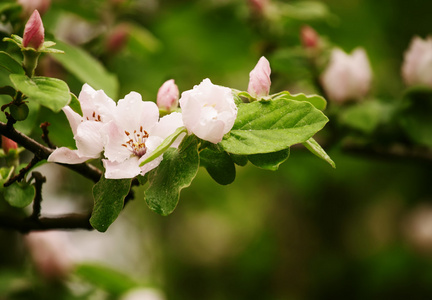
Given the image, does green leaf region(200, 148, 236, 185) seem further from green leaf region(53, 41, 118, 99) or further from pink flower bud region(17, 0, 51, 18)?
pink flower bud region(17, 0, 51, 18)

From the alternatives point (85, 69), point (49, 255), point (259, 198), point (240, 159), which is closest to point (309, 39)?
point (85, 69)

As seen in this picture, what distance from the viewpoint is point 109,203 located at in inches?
18.9

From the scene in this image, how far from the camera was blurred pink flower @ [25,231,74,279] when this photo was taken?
104cm

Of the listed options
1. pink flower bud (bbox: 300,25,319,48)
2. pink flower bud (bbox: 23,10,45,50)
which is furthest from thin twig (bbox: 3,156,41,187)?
pink flower bud (bbox: 300,25,319,48)

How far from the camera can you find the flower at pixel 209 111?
0.46m

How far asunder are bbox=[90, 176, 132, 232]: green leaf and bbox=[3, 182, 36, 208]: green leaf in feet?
0.35

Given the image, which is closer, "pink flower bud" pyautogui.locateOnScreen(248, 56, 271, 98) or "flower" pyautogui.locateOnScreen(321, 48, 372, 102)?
"pink flower bud" pyautogui.locateOnScreen(248, 56, 271, 98)

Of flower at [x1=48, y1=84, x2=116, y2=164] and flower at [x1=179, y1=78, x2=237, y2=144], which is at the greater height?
flower at [x1=179, y1=78, x2=237, y2=144]

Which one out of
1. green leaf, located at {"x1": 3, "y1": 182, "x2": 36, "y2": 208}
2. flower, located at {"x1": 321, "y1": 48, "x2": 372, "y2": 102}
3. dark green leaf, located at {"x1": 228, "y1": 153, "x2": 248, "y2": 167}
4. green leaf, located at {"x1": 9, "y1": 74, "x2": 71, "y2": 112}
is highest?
green leaf, located at {"x1": 9, "y1": 74, "x2": 71, "y2": 112}

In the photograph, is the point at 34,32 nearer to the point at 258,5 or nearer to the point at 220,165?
the point at 220,165

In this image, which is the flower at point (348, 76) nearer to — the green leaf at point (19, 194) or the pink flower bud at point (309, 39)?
the pink flower bud at point (309, 39)

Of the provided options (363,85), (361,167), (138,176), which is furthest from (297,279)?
(138,176)

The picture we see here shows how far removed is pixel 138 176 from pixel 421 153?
2.21ft

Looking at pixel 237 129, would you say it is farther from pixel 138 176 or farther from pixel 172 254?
pixel 172 254
